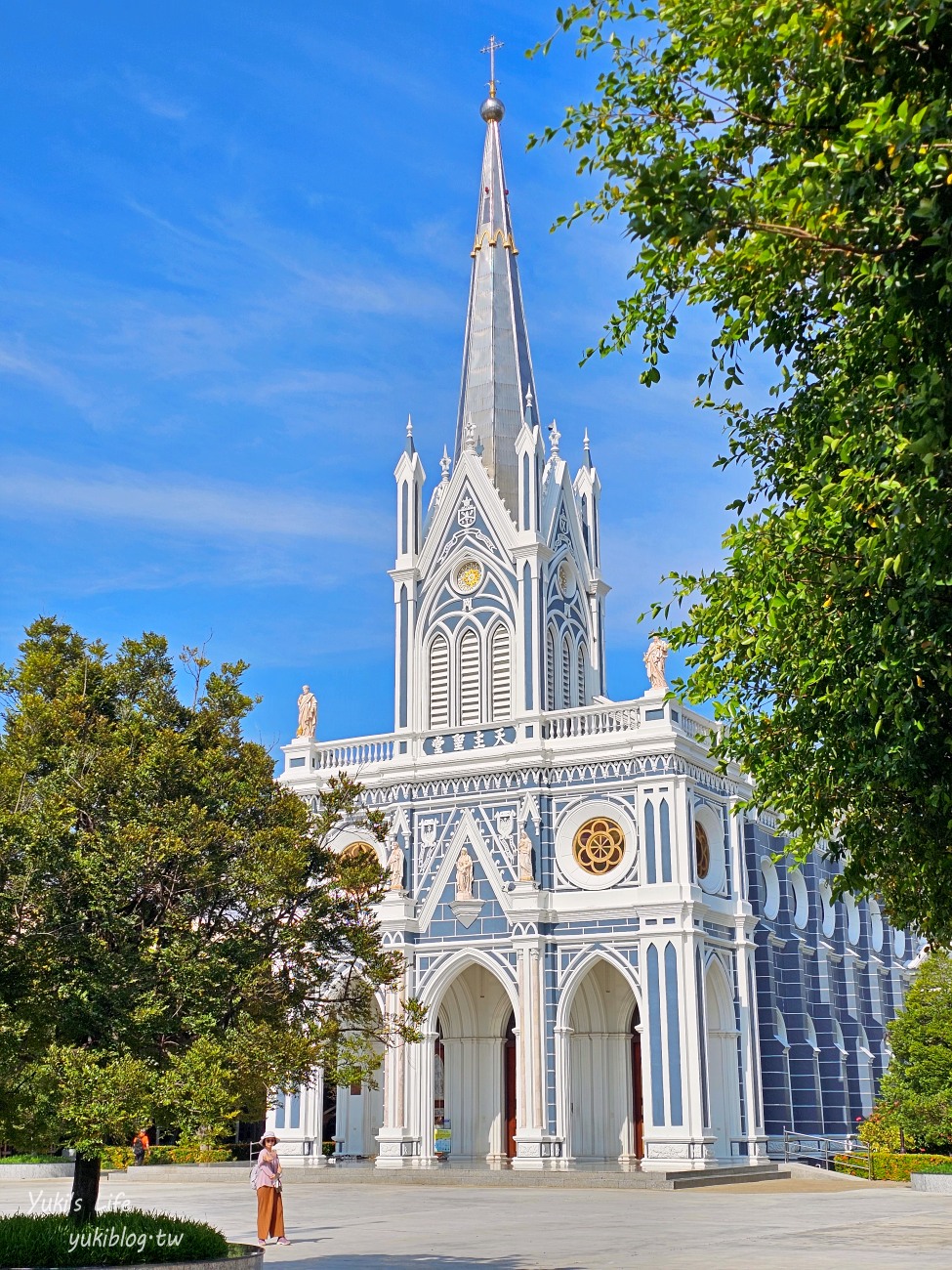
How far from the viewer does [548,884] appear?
3647cm

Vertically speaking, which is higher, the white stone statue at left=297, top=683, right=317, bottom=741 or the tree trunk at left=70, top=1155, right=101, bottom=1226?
the white stone statue at left=297, top=683, right=317, bottom=741

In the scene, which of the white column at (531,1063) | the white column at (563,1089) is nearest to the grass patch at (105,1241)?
the white column at (531,1063)

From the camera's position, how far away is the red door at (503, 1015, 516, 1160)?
37.9 meters

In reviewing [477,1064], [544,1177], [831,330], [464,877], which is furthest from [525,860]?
[831,330]

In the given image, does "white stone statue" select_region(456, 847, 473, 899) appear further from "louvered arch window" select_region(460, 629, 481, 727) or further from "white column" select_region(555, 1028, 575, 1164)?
"white column" select_region(555, 1028, 575, 1164)

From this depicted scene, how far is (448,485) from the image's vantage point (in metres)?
41.9

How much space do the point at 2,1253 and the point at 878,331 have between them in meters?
11.2

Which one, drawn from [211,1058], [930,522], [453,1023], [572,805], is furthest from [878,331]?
[453,1023]

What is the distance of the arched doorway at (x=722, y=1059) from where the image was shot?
35.9 m

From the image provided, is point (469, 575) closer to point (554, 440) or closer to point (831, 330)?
point (554, 440)

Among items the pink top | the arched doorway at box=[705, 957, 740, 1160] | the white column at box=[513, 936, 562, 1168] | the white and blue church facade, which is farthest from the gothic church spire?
the pink top

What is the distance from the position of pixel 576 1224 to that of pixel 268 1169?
5419mm

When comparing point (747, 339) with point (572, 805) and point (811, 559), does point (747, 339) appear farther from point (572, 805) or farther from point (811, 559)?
point (572, 805)

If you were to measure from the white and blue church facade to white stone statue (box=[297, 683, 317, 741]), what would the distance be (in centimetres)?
44
